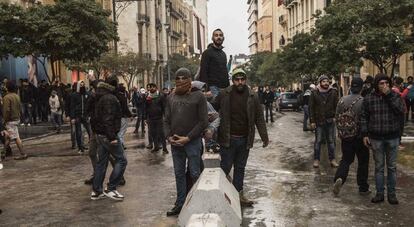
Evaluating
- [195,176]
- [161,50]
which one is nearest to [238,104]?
[195,176]

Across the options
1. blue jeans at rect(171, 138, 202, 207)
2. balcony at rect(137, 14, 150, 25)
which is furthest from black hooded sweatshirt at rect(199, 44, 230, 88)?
balcony at rect(137, 14, 150, 25)

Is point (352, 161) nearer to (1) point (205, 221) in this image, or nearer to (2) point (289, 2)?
(1) point (205, 221)

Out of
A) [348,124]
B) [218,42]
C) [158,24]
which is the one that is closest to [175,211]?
[218,42]

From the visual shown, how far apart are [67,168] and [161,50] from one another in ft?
212

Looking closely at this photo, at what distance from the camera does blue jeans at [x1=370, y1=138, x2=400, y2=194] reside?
26.3ft

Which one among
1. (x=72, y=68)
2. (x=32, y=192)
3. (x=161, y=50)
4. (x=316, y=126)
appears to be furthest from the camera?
(x=161, y=50)

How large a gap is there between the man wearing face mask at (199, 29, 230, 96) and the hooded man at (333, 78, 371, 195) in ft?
5.89

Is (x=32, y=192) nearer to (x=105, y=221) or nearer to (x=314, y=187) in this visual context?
(x=105, y=221)

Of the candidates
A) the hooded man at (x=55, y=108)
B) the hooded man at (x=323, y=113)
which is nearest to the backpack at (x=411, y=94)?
the hooded man at (x=323, y=113)

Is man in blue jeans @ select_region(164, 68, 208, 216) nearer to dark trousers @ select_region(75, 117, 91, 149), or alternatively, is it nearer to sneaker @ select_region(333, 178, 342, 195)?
sneaker @ select_region(333, 178, 342, 195)

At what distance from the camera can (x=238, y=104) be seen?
7.68 m

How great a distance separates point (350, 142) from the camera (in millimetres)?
8648

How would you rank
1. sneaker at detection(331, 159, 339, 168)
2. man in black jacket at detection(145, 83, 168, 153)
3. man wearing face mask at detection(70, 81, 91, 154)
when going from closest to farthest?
sneaker at detection(331, 159, 339, 168)
man wearing face mask at detection(70, 81, 91, 154)
man in black jacket at detection(145, 83, 168, 153)

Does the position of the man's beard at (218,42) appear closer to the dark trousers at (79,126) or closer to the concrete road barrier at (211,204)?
the concrete road barrier at (211,204)
